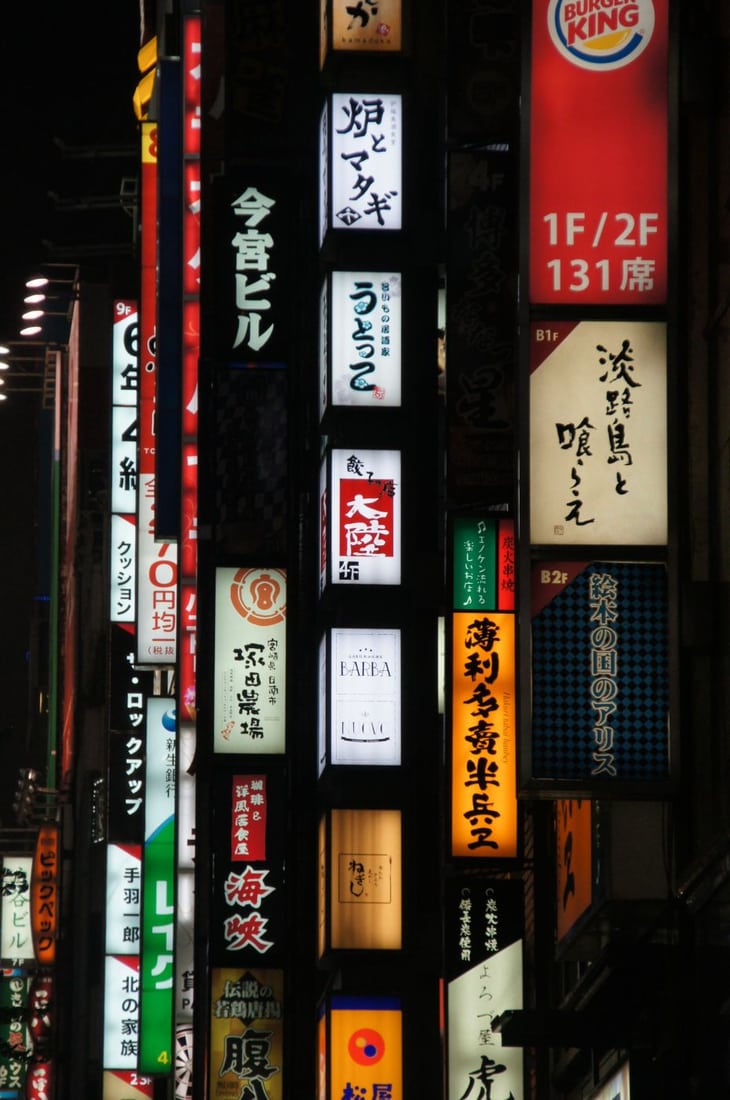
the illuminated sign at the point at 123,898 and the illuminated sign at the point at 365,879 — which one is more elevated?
the illuminated sign at the point at 365,879

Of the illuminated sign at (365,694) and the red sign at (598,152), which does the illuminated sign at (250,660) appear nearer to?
the illuminated sign at (365,694)

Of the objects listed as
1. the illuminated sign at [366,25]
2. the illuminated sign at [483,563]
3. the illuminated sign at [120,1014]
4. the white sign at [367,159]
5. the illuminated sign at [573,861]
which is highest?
the illuminated sign at [366,25]

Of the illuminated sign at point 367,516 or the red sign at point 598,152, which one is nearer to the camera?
the red sign at point 598,152

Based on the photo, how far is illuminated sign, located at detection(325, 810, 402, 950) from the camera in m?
18.7

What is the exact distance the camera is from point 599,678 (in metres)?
11.9

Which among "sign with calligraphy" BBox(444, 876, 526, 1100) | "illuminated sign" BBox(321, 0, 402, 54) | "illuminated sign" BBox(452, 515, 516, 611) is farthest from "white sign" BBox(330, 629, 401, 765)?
"illuminated sign" BBox(321, 0, 402, 54)

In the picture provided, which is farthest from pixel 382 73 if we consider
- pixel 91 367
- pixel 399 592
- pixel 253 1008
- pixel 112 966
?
pixel 91 367

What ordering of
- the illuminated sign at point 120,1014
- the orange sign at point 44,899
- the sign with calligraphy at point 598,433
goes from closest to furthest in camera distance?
the sign with calligraphy at point 598,433 → the illuminated sign at point 120,1014 → the orange sign at point 44,899

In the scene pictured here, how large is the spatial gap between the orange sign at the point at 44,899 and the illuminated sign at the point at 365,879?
72.9ft

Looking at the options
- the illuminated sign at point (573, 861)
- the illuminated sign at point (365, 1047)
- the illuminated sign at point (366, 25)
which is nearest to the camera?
the illuminated sign at point (573, 861)

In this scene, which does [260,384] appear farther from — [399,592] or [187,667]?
[187,667]

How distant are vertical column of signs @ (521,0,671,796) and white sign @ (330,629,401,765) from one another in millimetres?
7038

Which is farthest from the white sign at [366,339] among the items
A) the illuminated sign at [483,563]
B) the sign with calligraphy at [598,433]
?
the sign with calligraphy at [598,433]

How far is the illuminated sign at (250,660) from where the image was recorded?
66.6ft
